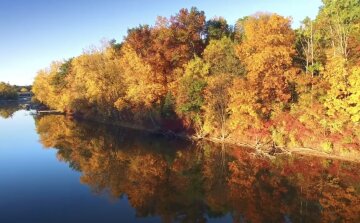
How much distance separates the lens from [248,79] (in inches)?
1954

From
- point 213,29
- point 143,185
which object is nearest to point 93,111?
point 213,29

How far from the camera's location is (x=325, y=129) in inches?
1661

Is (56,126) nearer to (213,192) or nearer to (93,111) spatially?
(93,111)

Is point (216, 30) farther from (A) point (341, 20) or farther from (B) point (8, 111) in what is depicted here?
(B) point (8, 111)

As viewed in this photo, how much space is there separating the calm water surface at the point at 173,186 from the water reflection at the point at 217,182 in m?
0.08

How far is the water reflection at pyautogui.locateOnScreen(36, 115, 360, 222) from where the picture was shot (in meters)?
27.7

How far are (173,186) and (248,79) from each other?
71.0 feet

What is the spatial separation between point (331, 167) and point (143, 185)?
2036 cm

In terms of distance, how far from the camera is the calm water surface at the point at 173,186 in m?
28.0

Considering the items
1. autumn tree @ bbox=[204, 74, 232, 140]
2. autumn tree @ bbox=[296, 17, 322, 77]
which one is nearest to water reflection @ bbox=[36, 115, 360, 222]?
autumn tree @ bbox=[204, 74, 232, 140]

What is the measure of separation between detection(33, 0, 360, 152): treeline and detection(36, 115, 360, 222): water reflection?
4679 millimetres

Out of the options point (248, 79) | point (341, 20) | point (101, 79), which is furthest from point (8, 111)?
point (341, 20)

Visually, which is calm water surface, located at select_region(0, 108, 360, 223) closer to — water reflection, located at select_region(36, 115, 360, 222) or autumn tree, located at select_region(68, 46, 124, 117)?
water reflection, located at select_region(36, 115, 360, 222)

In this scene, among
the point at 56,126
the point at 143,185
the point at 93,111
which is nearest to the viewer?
the point at 143,185
